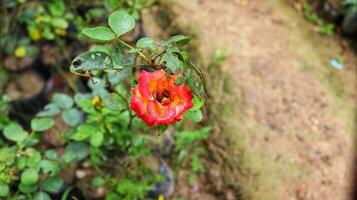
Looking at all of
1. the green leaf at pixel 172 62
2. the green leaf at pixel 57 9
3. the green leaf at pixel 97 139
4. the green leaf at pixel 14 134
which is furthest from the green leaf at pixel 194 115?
the green leaf at pixel 57 9

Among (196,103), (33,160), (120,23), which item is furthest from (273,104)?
(120,23)

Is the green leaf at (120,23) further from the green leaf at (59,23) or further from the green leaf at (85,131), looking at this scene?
the green leaf at (59,23)

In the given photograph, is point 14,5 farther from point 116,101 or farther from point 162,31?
point 116,101

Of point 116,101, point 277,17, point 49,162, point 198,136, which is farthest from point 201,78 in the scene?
point 277,17

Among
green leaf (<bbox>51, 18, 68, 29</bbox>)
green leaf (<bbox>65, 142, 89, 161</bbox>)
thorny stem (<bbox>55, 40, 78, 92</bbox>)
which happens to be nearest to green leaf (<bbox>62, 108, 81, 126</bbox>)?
green leaf (<bbox>65, 142, 89, 161</bbox>)

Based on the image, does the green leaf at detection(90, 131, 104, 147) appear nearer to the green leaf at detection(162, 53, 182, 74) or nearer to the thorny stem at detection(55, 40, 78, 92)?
the green leaf at detection(162, 53, 182, 74)
